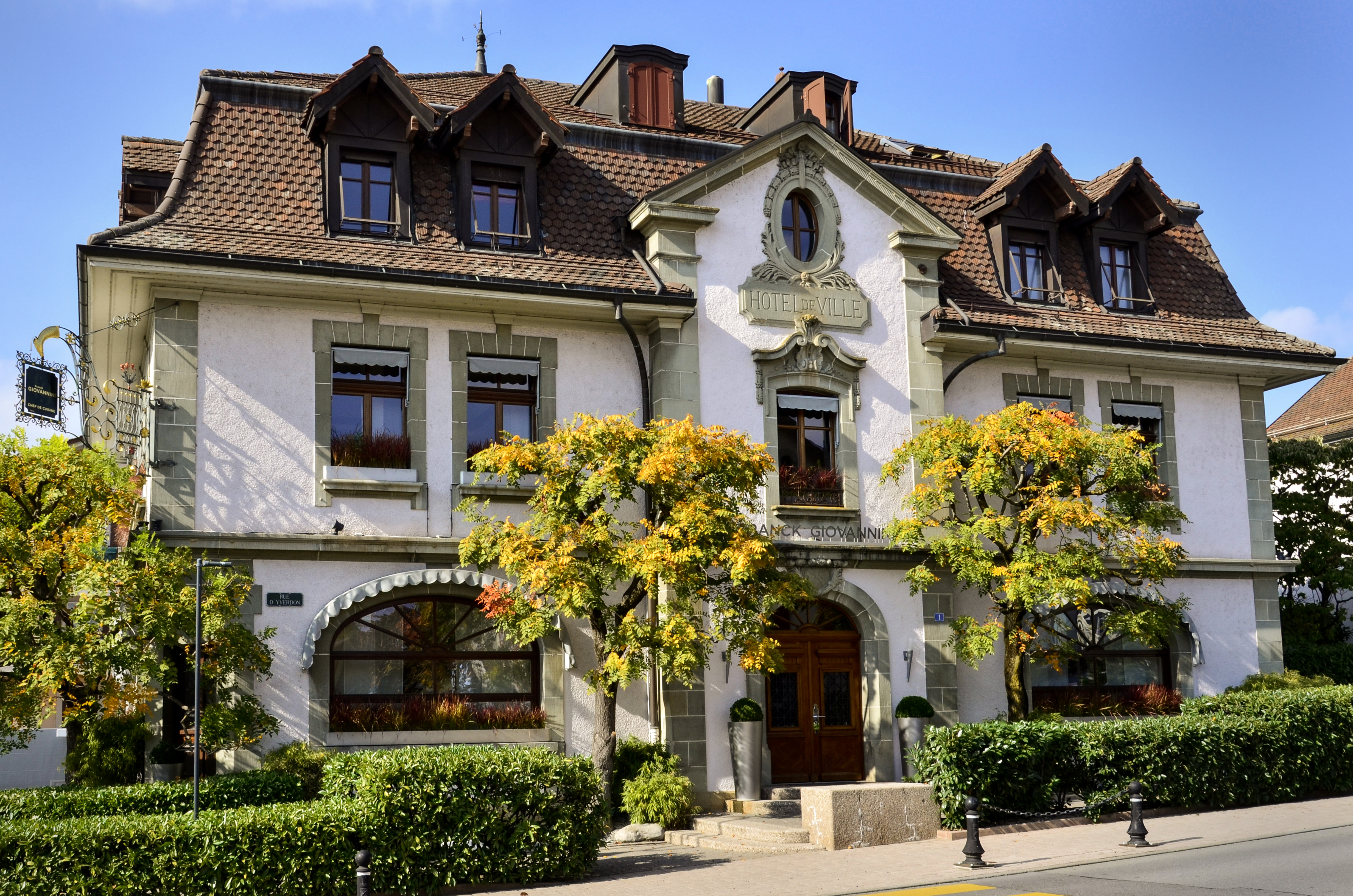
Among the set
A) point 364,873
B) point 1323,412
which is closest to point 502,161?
point 364,873

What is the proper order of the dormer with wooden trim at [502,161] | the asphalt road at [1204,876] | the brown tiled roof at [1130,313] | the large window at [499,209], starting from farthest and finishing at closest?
the brown tiled roof at [1130,313] → the large window at [499,209] → the dormer with wooden trim at [502,161] → the asphalt road at [1204,876]

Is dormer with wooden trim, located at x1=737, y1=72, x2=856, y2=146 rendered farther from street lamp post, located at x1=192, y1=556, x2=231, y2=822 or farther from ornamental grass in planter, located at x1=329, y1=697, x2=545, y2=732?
street lamp post, located at x1=192, y1=556, x2=231, y2=822

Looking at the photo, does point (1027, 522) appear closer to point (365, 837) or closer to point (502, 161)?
point (502, 161)

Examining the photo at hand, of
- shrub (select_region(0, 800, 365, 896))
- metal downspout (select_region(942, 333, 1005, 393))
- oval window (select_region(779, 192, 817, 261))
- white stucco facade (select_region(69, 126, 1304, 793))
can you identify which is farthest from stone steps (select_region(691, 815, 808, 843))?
oval window (select_region(779, 192, 817, 261))

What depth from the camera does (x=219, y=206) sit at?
20.0 m

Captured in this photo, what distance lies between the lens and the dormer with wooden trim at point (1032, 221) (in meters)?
24.8

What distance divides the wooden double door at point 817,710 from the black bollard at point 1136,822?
591 cm

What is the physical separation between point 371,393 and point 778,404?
6.53 metres

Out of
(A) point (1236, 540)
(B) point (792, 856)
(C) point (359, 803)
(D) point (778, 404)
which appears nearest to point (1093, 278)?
(A) point (1236, 540)

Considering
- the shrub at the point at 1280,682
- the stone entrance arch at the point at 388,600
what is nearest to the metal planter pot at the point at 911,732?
the stone entrance arch at the point at 388,600

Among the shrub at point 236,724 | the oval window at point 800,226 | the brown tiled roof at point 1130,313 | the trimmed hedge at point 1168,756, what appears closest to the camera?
the shrub at point 236,724

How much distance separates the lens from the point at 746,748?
20.2m

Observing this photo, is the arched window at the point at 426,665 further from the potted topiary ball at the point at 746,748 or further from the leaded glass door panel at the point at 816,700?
the leaded glass door panel at the point at 816,700

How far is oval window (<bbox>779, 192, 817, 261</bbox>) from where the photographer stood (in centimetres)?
2283
